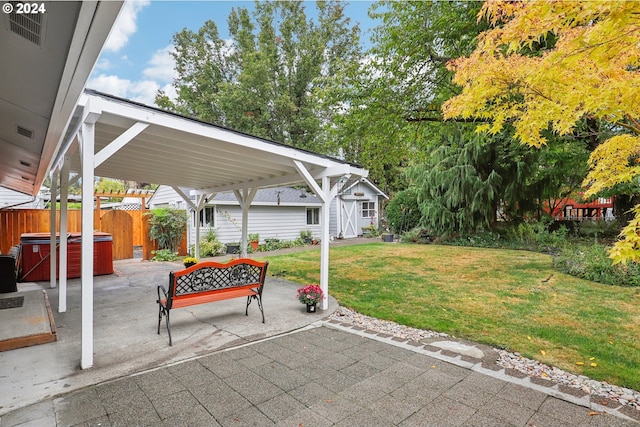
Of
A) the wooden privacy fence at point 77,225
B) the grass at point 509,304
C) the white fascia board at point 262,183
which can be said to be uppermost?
the white fascia board at point 262,183

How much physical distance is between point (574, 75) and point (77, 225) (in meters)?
13.9

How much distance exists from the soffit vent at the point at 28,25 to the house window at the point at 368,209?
19.7 metres

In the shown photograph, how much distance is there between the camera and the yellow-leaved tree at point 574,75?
2395 mm

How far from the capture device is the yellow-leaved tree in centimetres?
239

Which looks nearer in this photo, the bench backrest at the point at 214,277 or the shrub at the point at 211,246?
the bench backrest at the point at 214,277

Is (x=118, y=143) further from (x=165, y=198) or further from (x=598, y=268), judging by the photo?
(x=165, y=198)

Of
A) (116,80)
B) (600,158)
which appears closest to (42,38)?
(600,158)

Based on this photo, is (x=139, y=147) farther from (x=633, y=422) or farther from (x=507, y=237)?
(x=507, y=237)

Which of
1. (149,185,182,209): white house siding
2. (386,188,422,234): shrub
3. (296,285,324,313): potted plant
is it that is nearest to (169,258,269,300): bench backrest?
(296,285,324,313): potted plant

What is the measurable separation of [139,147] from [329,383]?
4.20m

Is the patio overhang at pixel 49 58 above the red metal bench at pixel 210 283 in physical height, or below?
above

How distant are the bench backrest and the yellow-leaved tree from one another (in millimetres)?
4185

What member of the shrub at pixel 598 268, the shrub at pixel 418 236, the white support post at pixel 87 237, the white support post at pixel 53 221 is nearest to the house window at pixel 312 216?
Result: the shrub at pixel 418 236

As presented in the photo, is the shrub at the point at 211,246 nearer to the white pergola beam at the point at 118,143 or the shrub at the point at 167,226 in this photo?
the shrub at the point at 167,226
